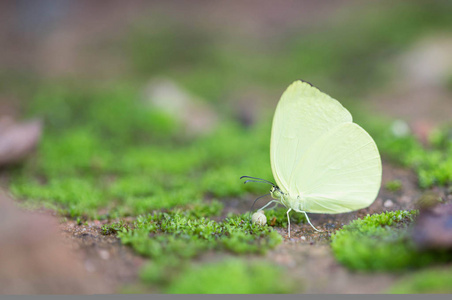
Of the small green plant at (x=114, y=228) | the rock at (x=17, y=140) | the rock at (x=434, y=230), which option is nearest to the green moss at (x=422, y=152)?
the rock at (x=434, y=230)

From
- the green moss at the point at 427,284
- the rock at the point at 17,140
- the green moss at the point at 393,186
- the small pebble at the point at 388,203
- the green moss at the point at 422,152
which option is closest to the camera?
the green moss at the point at 427,284

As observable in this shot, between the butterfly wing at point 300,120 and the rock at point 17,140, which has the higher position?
the rock at point 17,140

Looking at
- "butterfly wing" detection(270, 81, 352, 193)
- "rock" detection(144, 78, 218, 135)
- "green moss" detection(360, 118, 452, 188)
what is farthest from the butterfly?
"rock" detection(144, 78, 218, 135)

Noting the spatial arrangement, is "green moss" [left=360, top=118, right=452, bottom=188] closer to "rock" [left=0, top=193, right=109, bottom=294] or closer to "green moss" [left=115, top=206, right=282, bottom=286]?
"green moss" [left=115, top=206, right=282, bottom=286]

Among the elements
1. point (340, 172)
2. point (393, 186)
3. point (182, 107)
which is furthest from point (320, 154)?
point (182, 107)

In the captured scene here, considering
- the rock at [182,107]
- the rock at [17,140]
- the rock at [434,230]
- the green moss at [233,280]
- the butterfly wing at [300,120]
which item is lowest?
the green moss at [233,280]

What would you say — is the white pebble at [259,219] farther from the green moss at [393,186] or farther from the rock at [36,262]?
the green moss at [393,186]
